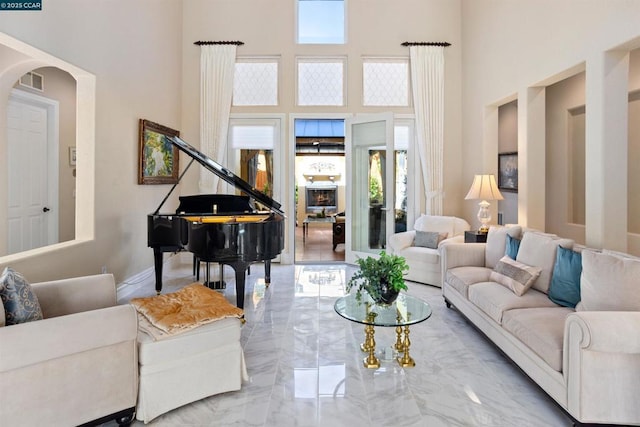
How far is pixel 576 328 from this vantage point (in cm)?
202

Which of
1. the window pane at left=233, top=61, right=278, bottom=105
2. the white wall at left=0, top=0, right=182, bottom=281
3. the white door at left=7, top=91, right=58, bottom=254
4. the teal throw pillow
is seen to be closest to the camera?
the teal throw pillow

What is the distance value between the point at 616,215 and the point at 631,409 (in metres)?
2.00

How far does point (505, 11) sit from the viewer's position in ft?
16.6

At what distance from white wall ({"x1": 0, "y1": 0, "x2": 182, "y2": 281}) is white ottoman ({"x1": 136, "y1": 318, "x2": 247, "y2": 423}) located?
1772 mm

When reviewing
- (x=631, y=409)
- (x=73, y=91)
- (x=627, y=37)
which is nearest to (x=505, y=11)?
(x=627, y=37)

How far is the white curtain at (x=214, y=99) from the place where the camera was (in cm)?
641

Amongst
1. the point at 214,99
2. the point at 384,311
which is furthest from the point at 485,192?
the point at 214,99

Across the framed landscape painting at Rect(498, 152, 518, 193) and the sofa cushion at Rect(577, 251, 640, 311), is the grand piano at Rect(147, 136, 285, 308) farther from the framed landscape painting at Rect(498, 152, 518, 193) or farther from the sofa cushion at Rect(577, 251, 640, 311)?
the framed landscape painting at Rect(498, 152, 518, 193)

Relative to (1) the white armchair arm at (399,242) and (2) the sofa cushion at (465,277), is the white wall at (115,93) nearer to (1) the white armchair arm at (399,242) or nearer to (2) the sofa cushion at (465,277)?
(1) the white armchair arm at (399,242)

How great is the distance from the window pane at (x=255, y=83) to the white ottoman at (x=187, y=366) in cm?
490

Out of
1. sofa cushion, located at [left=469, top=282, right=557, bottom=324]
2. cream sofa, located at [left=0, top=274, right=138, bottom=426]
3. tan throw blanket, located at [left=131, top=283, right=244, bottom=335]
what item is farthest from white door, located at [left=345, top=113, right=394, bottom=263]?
cream sofa, located at [left=0, top=274, right=138, bottom=426]

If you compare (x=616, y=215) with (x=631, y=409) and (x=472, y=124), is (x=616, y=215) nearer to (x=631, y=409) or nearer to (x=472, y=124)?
(x=631, y=409)

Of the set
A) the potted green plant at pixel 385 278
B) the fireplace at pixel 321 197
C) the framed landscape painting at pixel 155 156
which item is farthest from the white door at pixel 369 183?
the fireplace at pixel 321 197

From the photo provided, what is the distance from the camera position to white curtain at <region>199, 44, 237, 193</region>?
6414 mm
